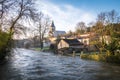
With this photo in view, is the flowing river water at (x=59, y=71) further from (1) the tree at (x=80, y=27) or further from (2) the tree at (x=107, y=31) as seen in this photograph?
(1) the tree at (x=80, y=27)

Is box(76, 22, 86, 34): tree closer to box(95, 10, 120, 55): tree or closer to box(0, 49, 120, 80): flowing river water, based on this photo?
box(95, 10, 120, 55): tree

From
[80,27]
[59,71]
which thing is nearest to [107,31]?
[59,71]

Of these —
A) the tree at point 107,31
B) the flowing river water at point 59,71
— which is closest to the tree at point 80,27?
the tree at point 107,31

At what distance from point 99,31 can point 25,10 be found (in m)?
18.7

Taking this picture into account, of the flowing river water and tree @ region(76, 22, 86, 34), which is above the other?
tree @ region(76, 22, 86, 34)

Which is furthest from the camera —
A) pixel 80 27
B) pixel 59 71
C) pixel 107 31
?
pixel 80 27

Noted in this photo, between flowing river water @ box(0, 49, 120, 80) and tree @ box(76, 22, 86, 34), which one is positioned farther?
tree @ box(76, 22, 86, 34)

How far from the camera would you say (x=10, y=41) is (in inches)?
1139

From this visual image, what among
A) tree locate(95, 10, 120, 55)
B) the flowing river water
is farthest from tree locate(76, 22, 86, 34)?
the flowing river water

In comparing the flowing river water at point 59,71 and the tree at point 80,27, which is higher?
the tree at point 80,27

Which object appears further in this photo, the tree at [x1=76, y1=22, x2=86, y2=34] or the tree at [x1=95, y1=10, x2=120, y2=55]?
the tree at [x1=76, y1=22, x2=86, y2=34]

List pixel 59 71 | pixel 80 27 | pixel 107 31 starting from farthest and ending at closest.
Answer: pixel 80 27
pixel 107 31
pixel 59 71

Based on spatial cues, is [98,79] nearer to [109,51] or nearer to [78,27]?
[109,51]

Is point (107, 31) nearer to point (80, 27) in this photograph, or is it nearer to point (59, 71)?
point (59, 71)
